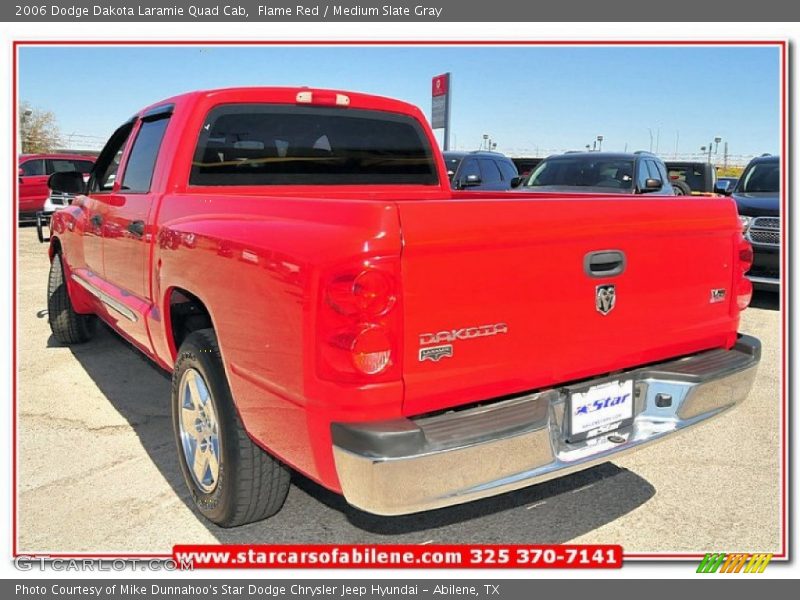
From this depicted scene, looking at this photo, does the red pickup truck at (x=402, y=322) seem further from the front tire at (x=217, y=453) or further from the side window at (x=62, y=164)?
the side window at (x=62, y=164)

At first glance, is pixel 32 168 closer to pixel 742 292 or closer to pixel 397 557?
pixel 397 557

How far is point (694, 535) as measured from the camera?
3.12 metres

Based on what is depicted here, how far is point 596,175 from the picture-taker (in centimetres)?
1009

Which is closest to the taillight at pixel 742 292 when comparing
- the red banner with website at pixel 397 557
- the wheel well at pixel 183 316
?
the red banner with website at pixel 397 557

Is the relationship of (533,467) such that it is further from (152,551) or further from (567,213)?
(152,551)

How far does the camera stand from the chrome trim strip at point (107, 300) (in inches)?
160

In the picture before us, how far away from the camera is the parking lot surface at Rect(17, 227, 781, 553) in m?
3.09

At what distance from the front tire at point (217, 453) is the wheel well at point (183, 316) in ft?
1.04

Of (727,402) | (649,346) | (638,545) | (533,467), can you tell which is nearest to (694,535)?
(638,545)

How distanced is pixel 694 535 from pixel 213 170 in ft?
9.58

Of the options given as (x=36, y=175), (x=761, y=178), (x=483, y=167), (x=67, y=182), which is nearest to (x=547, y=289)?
(x=67, y=182)

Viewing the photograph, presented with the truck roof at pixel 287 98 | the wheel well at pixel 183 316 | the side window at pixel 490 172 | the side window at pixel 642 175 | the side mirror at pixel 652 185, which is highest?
the side window at pixel 490 172

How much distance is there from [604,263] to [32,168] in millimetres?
18661

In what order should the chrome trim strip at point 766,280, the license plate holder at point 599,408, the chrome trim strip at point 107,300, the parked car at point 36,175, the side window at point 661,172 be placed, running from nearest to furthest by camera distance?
the license plate holder at point 599,408
the chrome trim strip at point 107,300
the chrome trim strip at point 766,280
the side window at point 661,172
the parked car at point 36,175
